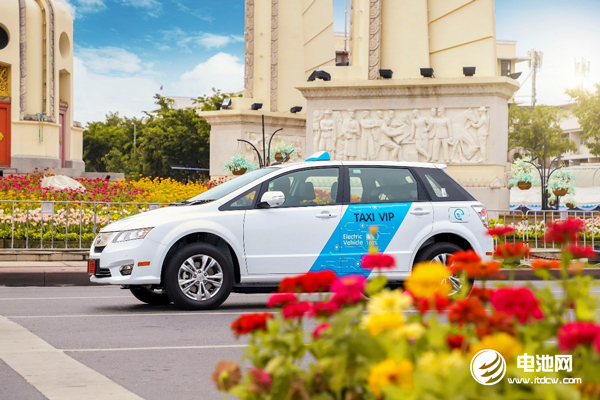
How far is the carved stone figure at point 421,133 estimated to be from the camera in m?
27.1

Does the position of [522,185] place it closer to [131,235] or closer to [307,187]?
[307,187]

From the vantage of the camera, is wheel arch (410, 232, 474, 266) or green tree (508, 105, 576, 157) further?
green tree (508, 105, 576, 157)

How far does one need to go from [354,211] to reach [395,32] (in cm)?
1774

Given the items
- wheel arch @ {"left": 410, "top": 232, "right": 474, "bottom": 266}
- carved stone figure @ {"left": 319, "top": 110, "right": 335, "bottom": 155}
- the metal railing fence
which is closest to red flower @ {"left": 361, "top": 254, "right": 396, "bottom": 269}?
wheel arch @ {"left": 410, "top": 232, "right": 474, "bottom": 266}

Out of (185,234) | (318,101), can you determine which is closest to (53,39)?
(318,101)

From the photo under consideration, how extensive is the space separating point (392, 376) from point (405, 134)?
25.5m

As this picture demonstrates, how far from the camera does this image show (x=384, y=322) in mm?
2375

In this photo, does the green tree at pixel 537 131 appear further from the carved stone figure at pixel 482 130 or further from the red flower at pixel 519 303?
the red flower at pixel 519 303

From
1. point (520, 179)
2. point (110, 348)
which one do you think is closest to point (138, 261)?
point (110, 348)

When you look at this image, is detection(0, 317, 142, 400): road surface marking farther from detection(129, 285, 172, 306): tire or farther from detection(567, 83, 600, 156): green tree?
detection(567, 83, 600, 156): green tree

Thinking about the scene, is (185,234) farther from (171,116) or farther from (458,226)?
(171,116)

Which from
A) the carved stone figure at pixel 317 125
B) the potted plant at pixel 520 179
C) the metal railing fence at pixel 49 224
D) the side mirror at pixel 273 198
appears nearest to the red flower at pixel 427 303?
the side mirror at pixel 273 198

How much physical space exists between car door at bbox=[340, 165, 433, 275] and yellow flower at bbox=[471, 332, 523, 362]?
8.44 metres

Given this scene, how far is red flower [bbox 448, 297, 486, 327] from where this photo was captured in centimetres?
248
